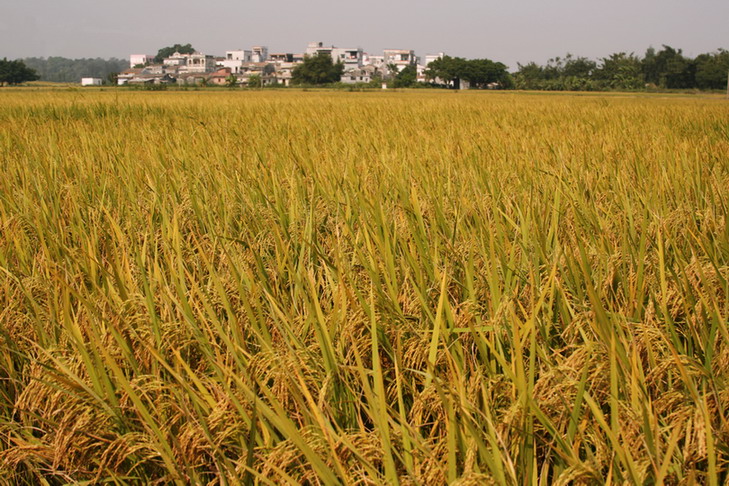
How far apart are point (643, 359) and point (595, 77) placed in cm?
7547

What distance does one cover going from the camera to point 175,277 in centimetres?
111

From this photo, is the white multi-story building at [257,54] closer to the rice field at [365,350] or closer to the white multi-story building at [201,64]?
the white multi-story building at [201,64]

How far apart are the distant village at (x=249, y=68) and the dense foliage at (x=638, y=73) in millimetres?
22803

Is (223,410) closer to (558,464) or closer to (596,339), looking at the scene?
(558,464)

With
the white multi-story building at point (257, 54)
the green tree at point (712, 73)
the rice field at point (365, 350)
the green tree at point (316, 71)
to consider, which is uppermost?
the white multi-story building at point (257, 54)

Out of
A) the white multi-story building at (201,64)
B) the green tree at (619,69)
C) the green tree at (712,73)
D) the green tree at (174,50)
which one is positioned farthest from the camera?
the green tree at (174,50)

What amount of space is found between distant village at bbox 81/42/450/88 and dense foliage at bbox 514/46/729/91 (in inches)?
898

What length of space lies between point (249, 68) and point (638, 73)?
6156cm

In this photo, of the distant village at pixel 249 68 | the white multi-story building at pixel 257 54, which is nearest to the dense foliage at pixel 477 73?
the distant village at pixel 249 68

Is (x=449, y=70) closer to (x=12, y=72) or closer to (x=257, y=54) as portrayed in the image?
(x=12, y=72)

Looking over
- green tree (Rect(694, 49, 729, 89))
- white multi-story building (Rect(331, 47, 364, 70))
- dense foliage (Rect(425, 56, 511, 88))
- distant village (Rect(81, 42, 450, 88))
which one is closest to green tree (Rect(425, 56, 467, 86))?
dense foliage (Rect(425, 56, 511, 88))

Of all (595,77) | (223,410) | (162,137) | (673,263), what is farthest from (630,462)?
(595,77)

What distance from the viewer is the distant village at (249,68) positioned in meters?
84.1

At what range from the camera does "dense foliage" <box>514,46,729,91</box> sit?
168 ft
